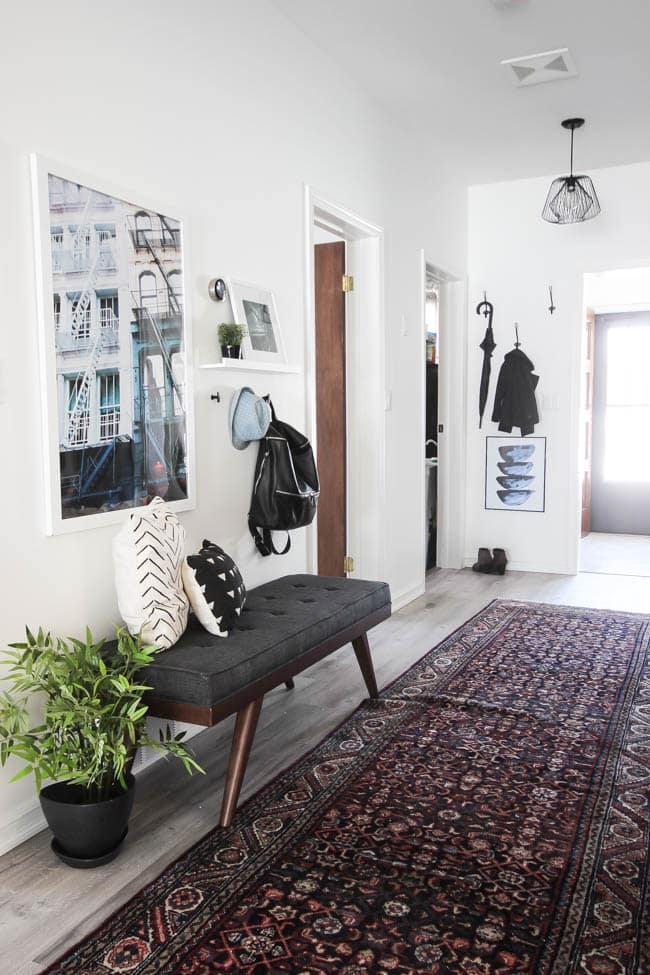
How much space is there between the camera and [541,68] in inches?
151

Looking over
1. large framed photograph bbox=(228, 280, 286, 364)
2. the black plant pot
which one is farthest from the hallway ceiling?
the black plant pot

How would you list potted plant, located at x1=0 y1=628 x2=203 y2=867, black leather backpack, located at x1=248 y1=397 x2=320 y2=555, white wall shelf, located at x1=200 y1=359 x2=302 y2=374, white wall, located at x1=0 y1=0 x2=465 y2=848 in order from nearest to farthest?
potted plant, located at x1=0 y1=628 x2=203 y2=867
white wall, located at x1=0 y1=0 x2=465 y2=848
white wall shelf, located at x1=200 y1=359 x2=302 y2=374
black leather backpack, located at x1=248 y1=397 x2=320 y2=555

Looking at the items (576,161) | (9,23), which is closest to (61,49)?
(9,23)

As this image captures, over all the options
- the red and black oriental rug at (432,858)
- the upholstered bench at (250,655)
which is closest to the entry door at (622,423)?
the red and black oriental rug at (432,858)

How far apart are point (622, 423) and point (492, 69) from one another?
4332 mm

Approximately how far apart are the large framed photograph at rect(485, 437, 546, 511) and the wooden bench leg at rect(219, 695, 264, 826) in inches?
155

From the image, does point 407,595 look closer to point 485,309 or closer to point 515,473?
point 515,473

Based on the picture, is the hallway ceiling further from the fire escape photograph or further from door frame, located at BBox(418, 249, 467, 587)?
the fire escape photograph

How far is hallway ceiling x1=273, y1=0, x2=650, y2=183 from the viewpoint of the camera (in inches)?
130

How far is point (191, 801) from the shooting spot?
7.94 ft

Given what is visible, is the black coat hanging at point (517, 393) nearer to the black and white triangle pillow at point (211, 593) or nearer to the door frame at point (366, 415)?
the door frame at point (366, 415)

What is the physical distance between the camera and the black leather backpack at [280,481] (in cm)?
316

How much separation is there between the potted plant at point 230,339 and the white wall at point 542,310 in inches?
132

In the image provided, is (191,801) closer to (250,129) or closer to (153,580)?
(153,580)
